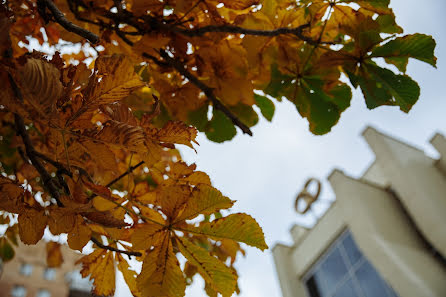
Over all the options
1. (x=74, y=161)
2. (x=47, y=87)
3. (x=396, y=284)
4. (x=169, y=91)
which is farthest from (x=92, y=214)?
(x=396, y=284)

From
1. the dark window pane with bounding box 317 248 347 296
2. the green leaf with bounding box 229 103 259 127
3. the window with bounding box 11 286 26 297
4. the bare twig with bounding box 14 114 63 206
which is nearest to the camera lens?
the bare twig with bounding box 14 114 63 206

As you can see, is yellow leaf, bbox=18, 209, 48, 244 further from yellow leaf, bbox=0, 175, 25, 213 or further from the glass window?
the glass window

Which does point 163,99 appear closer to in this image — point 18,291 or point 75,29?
point 75,29

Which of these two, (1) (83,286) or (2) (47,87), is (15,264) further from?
(2) (47,87)

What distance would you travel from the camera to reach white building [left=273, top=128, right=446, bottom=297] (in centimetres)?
745

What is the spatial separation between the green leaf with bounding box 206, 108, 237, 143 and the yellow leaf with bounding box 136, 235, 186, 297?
583 millimetres

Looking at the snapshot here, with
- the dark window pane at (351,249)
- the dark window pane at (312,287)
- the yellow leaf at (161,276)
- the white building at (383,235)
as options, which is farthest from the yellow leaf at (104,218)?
the dark window pane at (312,287)

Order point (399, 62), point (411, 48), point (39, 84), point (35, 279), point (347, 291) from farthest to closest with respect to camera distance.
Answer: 1. point (35, 279)
2. point (347, 291)
3. point (399, 62)
4. point (411, 48)
5. point (39, 84)

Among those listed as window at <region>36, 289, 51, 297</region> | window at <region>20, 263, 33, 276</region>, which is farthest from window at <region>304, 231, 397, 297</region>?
window at <region>20, 263, 33, 276</region>

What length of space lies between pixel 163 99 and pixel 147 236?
1.80ft

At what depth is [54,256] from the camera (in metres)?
1.67

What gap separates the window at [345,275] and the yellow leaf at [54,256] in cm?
800

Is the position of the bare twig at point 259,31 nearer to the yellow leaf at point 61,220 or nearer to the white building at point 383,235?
the yellow leaf at point 61,220

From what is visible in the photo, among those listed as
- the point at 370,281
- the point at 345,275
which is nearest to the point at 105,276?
the point at 370,281
